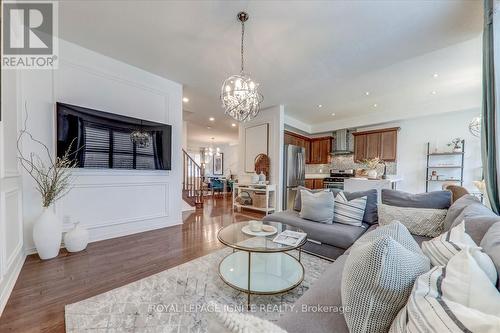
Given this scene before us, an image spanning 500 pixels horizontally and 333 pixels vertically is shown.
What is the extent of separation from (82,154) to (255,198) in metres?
3.62

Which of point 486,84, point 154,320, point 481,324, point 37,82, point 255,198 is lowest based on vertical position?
point 154,320

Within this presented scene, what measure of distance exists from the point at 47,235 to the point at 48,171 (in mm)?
817

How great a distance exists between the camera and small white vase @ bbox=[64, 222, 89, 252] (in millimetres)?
2582

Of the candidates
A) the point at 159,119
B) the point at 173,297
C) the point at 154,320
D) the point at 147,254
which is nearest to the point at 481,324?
the point at 154,320

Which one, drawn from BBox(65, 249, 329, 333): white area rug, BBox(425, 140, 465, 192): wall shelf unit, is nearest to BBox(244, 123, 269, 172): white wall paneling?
BBox(65, 249, 329, 333): white area rug

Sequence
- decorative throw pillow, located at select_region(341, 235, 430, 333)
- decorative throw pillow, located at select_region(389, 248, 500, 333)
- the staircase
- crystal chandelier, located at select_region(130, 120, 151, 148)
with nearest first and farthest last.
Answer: decorative throw pillow, located at select_region(389, 248, 500, 333)
decorative throw pillow, located at select_region(341, 235, 430, 333)
crystal chandelier, located at select_region(130, 120, 151, 148)
the staircase

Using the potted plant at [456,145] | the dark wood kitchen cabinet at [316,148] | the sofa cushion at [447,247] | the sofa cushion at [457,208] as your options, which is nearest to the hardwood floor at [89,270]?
the sofa cushion at [447,247]

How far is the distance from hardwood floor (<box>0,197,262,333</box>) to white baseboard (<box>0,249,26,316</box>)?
35 mm

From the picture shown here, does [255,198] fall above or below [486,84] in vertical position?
below

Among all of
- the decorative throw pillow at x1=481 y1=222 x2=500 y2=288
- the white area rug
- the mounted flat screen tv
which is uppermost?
the mounted flat screen tv

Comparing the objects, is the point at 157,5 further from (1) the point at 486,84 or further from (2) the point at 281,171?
(2) the point at 281,171

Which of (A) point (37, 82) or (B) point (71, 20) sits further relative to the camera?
(A) point (37, 82)

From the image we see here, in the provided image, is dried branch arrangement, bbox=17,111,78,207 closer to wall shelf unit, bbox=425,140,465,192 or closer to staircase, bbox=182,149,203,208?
staircase, bbox=182,149,203,208

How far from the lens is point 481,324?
472mm
